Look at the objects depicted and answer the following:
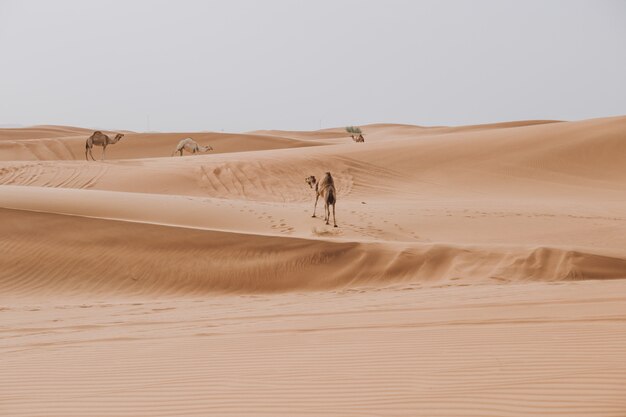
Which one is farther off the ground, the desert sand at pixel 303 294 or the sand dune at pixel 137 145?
the sand dune at pixel 137 145

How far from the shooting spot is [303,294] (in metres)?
9.70

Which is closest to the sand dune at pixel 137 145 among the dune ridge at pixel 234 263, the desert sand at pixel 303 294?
the desert sand at pixel 303 294

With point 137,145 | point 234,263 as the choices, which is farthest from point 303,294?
point 137,145

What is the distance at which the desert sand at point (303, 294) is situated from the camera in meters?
4.36

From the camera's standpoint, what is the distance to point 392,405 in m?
4.04

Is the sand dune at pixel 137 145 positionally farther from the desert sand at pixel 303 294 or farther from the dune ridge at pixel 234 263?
the dune ridge at pixel 234 263

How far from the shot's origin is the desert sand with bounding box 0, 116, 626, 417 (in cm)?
436

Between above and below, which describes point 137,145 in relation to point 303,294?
above

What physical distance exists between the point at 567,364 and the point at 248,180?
18.2 metres

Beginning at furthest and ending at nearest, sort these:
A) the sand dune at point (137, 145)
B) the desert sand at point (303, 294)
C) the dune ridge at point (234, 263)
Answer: the sand dune at point (137, 145) → the dune ridge at point (234, 263) → the desert sand at point (303, 294)

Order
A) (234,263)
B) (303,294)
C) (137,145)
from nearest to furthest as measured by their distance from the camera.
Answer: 1. (303,294)
2. (234,263)
3. (137,145)

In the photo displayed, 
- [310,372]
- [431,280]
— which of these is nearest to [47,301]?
[431,280]

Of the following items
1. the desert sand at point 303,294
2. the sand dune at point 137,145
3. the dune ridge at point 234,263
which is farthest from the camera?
the sand dune at point 137,145

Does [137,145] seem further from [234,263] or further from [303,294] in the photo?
[303,294]
